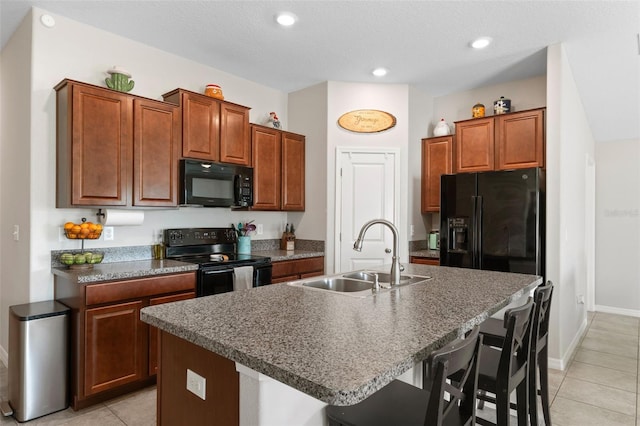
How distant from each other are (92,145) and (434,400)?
2.75 m

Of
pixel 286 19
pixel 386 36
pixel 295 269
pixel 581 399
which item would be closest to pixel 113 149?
pixel 286 19

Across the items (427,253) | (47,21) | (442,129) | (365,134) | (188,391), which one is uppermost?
(47,21)

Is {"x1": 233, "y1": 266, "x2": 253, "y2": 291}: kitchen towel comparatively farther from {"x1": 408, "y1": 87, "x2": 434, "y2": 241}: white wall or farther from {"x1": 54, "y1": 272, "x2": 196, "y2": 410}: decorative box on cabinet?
{"x1": 408, "y1": 87, "x2": 434, "y2": 241}: white wall

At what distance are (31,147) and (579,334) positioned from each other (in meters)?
5.36

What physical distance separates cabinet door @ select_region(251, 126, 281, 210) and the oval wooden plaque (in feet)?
2.61

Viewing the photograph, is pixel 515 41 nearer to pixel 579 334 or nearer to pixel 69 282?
pixel 579 334

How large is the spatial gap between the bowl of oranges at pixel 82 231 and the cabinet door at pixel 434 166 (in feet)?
11.0

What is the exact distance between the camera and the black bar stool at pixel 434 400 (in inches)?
37.7

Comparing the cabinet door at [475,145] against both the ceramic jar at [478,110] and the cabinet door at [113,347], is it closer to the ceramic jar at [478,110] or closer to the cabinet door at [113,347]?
the ceramic jar at [478,110]

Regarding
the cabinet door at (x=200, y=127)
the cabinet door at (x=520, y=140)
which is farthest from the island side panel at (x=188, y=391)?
the cabinet door at (x=520, y=140)

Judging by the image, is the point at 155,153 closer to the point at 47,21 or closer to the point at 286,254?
the point at 47,21

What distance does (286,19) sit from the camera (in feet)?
9.46

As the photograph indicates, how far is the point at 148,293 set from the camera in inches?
106

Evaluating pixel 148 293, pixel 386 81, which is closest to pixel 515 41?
pixel 386 81
